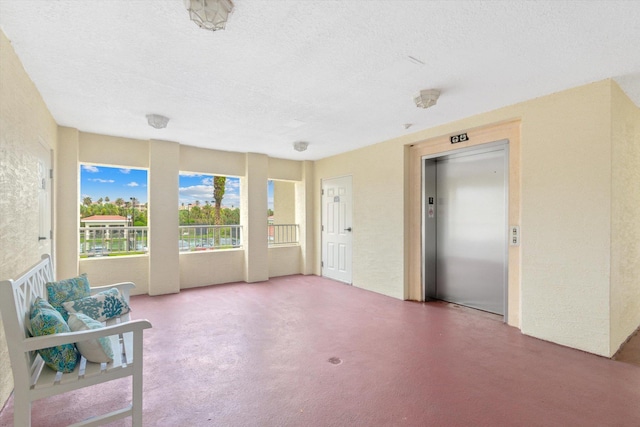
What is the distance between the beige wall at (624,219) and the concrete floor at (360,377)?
2.12ft

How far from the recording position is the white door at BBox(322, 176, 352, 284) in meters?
5.73

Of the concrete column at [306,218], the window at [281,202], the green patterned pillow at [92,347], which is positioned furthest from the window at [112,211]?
the green patterned pillow at [92,347]

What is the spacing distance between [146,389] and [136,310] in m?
2.20

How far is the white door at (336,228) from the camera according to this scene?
5730 mm

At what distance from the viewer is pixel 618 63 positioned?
239 centimetres

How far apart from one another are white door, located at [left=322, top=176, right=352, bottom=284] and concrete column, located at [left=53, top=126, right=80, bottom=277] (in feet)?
13.5

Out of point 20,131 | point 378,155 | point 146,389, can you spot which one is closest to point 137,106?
point 20,131

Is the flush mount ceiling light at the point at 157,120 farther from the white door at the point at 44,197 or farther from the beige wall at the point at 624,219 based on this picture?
the beige wall at the point at 624,219

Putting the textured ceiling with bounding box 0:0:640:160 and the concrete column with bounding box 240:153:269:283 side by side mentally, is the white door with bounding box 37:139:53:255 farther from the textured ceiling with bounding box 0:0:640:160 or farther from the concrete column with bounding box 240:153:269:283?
the concrete column with bounding box 240:153:269:283

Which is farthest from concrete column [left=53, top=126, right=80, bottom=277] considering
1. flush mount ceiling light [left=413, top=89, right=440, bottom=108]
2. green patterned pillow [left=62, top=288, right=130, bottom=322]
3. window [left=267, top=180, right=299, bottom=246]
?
flush mount ceiling light [left=413, top=89, right=440, bottom=108]

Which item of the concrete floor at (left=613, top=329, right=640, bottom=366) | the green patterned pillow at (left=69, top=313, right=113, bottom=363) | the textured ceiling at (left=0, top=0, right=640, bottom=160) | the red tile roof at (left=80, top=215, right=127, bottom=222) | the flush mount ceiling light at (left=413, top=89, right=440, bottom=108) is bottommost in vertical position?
the concrete floor at (left=613, top=329, right=640, bottom=366)

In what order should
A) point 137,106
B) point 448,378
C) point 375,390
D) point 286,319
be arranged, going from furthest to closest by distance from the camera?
point 286,319 < point 137,106 < point 448,378 < point 375,390

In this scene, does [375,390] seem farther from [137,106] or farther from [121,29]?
[137,106]

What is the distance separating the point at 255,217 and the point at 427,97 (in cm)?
389
